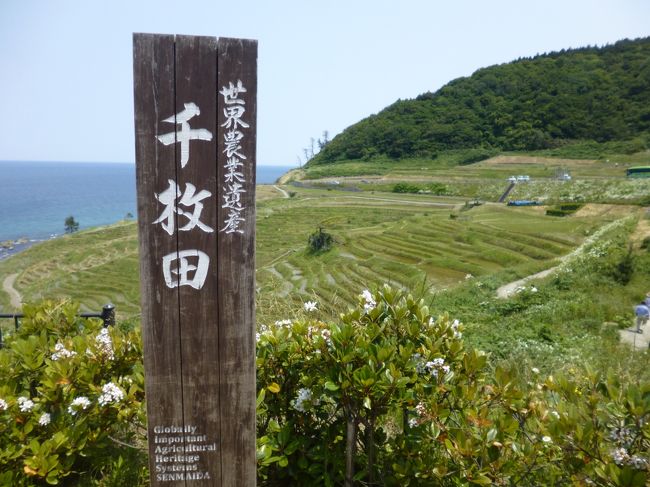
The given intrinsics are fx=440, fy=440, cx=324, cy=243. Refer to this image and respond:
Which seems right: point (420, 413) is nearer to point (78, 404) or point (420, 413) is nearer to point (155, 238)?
point (155, 238)

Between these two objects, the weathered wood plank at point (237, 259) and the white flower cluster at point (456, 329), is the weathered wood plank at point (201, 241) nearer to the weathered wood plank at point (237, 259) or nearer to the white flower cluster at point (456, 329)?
the weathered wood plank at point (237, 259)

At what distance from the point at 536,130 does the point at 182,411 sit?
66.6 m

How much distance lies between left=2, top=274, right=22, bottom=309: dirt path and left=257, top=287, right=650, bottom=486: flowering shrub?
76.7 ft

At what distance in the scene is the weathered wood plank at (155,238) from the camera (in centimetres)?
157

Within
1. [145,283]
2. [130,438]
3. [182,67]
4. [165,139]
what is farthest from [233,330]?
[130,438]

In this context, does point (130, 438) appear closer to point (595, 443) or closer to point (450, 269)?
point (595, 443)

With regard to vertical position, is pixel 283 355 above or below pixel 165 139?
below

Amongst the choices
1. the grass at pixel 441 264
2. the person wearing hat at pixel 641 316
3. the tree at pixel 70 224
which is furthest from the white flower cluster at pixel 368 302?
the tree at pixel 70 224

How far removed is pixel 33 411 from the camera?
1940 millimetres

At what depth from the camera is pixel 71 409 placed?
1.92 meters

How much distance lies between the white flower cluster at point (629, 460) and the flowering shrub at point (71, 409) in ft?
5.98

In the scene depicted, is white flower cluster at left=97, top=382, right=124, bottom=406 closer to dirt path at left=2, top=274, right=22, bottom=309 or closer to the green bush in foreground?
the green bush in foreground

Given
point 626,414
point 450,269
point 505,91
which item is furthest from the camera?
point 505,91

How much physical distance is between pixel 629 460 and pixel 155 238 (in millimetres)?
1736
